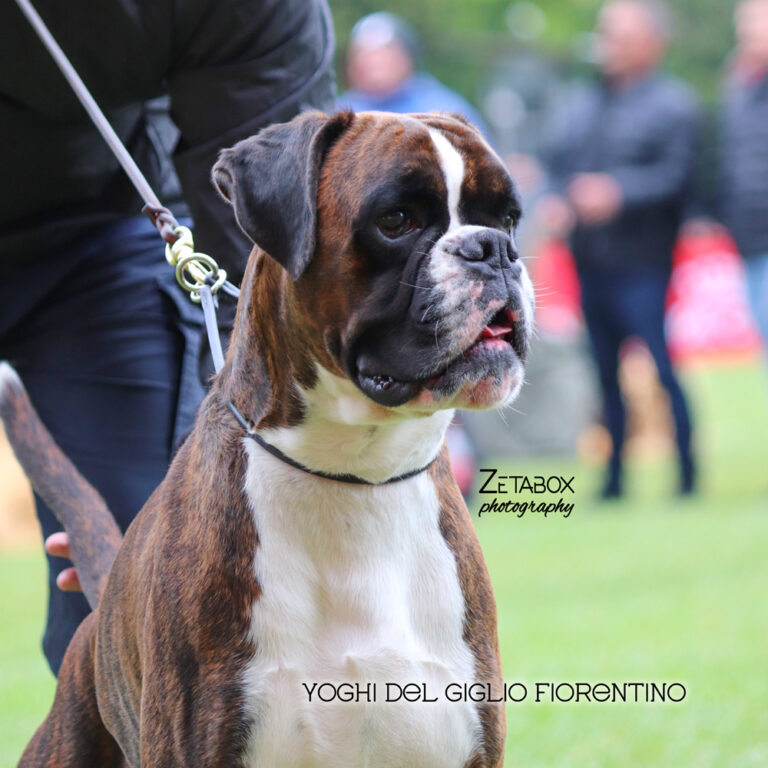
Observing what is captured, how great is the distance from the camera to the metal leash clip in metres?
2.96

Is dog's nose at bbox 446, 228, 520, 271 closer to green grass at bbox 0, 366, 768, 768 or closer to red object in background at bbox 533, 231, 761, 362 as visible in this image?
green grass at bbox 0, 366, 768, 768

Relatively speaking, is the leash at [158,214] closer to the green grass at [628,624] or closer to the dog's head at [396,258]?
the dog's head at [396,258]

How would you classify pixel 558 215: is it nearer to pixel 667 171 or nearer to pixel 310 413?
pixel 667 171

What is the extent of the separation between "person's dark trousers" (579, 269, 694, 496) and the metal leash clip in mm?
6613

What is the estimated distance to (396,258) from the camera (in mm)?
2467

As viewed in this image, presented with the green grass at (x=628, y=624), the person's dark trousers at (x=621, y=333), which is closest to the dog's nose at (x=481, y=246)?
the green grass at (x=628, y=624)

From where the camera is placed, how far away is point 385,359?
2.47 metres

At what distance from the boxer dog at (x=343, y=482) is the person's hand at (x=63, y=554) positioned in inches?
28.4

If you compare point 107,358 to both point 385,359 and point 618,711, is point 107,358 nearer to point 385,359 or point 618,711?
point 385,359

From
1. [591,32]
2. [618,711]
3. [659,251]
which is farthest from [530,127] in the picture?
[618,711]

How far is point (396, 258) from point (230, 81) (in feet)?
2.76

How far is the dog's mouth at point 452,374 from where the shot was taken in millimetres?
2455

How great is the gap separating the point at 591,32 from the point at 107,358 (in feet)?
108

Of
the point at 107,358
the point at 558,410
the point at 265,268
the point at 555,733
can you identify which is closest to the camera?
the point at 265,268
